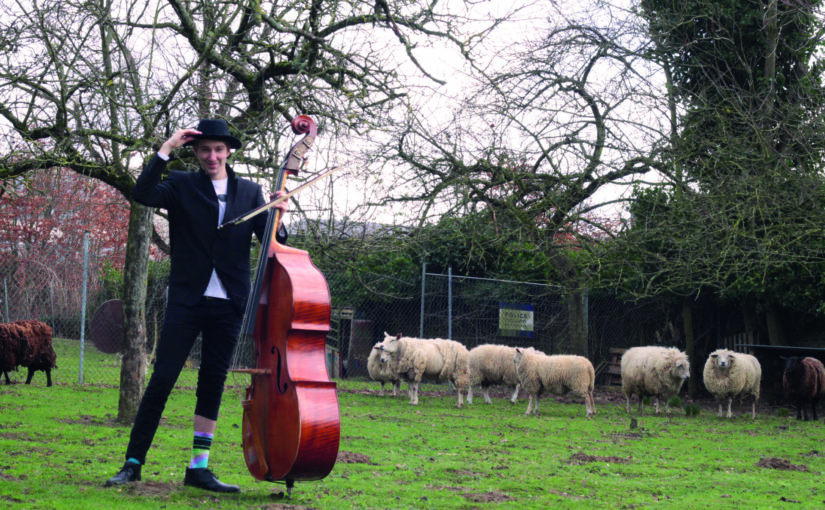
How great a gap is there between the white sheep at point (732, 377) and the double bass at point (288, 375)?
10.5m

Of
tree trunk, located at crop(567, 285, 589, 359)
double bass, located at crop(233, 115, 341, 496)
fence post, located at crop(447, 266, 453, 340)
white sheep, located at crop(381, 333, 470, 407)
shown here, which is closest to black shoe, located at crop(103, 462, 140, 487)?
double bass, located at crop(233, 115, 341, 496)

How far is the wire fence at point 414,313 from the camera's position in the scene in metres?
15.6

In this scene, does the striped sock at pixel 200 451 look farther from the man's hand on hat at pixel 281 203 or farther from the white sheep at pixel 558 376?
the white sheep at pixel 558 376

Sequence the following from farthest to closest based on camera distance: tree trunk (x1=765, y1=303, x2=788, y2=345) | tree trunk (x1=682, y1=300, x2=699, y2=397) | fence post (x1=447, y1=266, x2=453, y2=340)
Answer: tree trunk (x1=682, y1=300, x2=699, y2=397)
tree trunk (x1=765, y1=303, x2=788, y2=345)
fence post (x1=447, y1=266, x2=453, y2=340)

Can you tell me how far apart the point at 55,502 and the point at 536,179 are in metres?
10.9

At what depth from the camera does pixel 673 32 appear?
1351 cm

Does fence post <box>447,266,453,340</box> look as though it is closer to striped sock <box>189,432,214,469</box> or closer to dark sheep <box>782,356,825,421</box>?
dark sheep <box>782,356,825,421</box>

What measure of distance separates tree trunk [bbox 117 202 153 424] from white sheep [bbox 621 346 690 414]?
27.6 feet

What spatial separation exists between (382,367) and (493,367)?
2.04 m

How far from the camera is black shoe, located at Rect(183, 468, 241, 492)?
4043 millimetres

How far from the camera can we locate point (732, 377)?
12.7m

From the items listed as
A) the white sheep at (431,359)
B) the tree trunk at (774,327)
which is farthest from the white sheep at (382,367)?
the tree trunk at (774,327)

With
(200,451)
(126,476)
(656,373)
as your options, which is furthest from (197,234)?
(656,373)

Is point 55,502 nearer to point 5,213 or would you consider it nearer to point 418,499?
point 418,499
